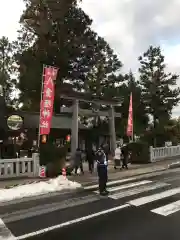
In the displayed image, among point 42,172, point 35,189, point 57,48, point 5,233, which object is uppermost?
point 57,48

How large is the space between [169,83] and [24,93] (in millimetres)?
14683

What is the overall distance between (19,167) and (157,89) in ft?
76.1

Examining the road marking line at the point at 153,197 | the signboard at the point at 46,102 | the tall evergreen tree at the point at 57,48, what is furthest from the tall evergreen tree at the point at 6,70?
the road marking line at the point at 153,197

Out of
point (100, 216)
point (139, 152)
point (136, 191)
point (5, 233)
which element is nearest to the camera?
point (5, 233)

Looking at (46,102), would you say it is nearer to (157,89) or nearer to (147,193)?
(147,193)

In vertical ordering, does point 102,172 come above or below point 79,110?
below

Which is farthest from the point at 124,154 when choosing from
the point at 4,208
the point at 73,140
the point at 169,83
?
the point at 169,83

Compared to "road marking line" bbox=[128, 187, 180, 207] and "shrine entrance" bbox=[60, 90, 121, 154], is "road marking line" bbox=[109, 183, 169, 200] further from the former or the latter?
"shrine entrance" bbox=[60, 90, 121, 154]

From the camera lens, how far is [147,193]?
12.6 metres

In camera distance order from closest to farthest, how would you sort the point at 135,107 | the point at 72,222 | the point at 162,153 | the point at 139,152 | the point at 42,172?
1. the point at 72,222
2. the point at 42,172
3. the point at 139,152
4. the point at 162,153
5. the point at 135,107

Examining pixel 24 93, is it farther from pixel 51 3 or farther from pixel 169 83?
pixel 169 83

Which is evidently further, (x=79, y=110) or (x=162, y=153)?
(x=79, y=110)

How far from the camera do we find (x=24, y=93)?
111 feet

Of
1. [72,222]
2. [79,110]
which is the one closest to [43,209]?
[72,222]
